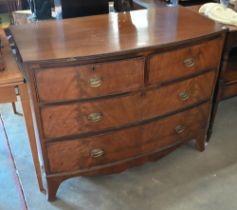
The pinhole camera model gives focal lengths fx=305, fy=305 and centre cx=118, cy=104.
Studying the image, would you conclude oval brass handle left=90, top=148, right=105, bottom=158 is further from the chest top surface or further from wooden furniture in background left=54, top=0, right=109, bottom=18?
wooden furniture in background left=54, top=0, right=109, bottom=18

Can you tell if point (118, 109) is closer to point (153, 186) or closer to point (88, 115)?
point (88, 115)

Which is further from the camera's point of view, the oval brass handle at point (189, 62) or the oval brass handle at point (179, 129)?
the oval brass handle at point (179, 129)

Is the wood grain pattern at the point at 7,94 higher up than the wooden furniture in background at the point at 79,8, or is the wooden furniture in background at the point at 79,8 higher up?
the wooden furniture in background at the point at 79,8

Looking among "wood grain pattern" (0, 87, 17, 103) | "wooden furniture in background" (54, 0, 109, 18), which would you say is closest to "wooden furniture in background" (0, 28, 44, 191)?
"wood grain pattern" (0, 87, 17, 103)

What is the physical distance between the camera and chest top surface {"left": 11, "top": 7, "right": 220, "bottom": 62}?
129 cm

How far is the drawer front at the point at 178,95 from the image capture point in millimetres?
1506

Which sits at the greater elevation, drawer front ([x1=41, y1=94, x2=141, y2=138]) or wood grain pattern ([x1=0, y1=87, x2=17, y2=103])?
wood grain pattern ([x1=0, y1=87, x2=17, y2=103])

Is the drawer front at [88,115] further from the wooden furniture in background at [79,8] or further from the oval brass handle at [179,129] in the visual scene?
the wooden furniture in background at [79,8]

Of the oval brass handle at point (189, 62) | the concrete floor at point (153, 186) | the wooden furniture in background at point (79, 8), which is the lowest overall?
the concrete floor at point (153, 186)

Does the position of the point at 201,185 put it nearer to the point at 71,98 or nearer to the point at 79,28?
the point at 71,98

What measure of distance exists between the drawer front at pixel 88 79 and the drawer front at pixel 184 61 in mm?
80

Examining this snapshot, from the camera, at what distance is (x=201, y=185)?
1.73 m

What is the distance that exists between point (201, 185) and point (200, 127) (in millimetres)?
338

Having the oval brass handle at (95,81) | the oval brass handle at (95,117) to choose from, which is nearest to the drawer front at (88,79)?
the oval brass handle at (95,81)
